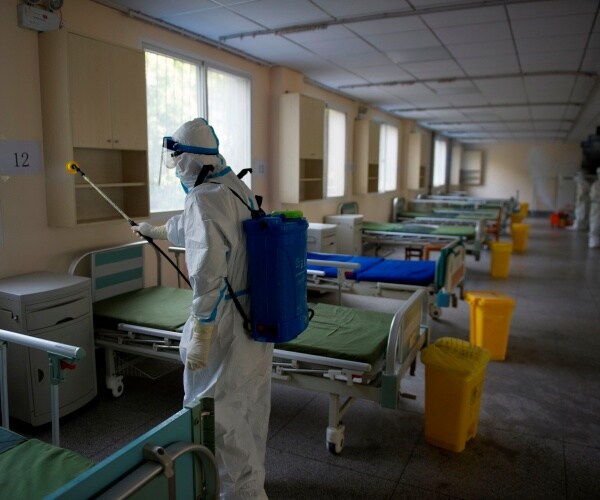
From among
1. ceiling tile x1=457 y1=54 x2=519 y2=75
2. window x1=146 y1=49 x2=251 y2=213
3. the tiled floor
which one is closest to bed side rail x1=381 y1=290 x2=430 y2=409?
the tiled floor

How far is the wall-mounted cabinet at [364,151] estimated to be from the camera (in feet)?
28.5

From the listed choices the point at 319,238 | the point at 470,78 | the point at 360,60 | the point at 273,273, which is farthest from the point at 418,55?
the point at 273,273

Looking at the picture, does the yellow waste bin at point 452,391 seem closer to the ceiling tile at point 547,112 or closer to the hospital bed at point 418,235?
the hospital bed at point 418,235

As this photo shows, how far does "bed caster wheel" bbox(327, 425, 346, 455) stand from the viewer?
9.37 ft

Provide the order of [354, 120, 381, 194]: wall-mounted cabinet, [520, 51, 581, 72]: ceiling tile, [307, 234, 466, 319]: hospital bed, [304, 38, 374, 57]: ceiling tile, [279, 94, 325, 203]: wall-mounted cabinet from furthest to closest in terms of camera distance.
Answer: [354, 120, 381, 194]: wall-mounted cabinet
[279, 94, 325, 203]: wall-mounted cabinet
[520, 51, 581, 72]: ceiling tile
[304, 38, 374, 57]: ceiling tile
[307, 234, 466, 319]: hospital bed

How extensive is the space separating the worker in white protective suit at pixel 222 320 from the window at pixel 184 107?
1.67 m

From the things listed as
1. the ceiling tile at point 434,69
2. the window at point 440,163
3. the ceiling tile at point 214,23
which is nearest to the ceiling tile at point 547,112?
the ceiling tile at point 434,69

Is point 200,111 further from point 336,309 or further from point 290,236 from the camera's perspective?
point 290,236

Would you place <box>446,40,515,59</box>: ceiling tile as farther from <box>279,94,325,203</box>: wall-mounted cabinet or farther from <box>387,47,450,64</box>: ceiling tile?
<box>279,94,325,203</box>: wall-mounted cabinet

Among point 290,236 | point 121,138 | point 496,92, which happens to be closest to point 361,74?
point 496,92

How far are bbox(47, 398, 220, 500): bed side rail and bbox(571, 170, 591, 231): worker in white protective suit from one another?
45.2ft

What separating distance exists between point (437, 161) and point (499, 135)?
2.01 m

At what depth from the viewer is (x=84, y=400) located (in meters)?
3.36

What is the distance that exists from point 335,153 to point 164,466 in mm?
7353
